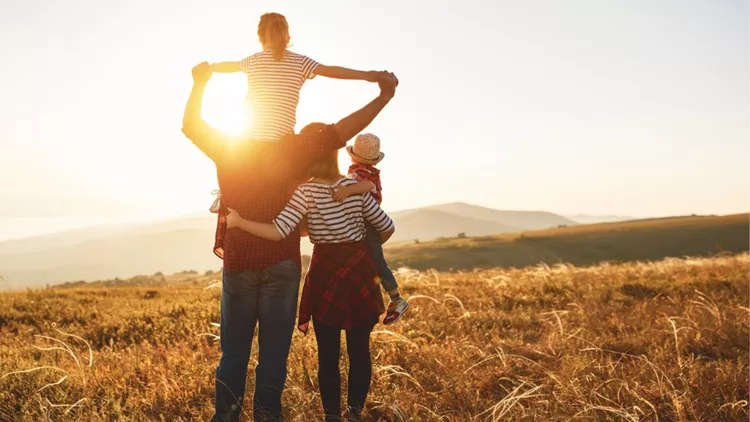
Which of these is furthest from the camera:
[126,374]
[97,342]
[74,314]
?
[74,314]

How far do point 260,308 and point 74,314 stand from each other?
7.76 m

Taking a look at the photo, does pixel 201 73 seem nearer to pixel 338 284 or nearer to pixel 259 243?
pixel 259 243

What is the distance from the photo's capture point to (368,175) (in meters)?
4.66

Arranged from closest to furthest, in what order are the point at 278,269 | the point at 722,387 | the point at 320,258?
1. the point at 278,269
2. the point at 320,258
3. the point at 722,387

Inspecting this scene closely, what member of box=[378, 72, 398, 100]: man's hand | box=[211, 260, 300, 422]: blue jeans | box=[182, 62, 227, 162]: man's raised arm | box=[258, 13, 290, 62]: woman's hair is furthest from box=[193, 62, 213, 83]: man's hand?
box=[211, 260, 300, 422]: blue jeans

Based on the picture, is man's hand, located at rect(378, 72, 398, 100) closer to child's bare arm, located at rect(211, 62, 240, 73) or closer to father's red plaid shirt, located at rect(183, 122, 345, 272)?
father's red plaid shirt, located at rect(183, 122, 345, 272)

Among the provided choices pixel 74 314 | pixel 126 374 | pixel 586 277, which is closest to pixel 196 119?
pixel 126 374

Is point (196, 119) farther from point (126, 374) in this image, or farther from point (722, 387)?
point (722, 387)

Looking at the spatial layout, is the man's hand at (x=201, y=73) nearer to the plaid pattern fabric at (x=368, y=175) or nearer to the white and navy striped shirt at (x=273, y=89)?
the white and navy striped shirt at (x=273, y=89)

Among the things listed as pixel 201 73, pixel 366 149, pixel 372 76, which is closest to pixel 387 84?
pixel 372 76

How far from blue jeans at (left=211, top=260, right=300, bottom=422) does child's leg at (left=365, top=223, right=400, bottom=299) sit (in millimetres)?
809

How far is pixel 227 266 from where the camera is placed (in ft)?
13.1

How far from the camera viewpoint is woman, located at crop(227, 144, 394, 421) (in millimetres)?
4336

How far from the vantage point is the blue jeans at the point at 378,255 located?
4.67 metres
